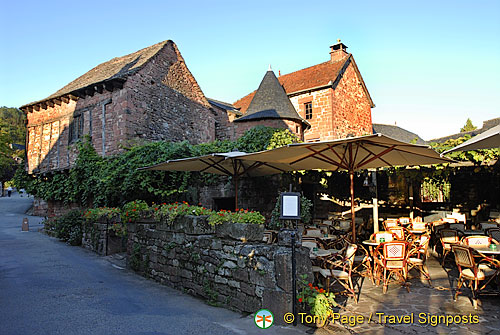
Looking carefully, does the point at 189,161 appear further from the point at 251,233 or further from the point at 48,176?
the point at 48,176

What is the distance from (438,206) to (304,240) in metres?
12.0

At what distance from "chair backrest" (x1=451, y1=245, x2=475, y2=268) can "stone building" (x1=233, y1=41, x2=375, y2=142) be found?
1568 cm

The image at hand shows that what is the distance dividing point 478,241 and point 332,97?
16.2 meters

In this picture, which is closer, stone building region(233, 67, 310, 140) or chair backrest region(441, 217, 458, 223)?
chair backrest region(441, 217, 458, 223)

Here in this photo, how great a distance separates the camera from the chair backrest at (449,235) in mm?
6707

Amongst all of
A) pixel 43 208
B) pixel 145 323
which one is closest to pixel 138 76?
pixel 43 208

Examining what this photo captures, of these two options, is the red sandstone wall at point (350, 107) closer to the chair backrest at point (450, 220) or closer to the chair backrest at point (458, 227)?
the chair backrest at point (450, 220)

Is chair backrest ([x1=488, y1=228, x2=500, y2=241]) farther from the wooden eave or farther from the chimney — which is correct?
the chimney

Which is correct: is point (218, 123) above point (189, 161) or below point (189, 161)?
above

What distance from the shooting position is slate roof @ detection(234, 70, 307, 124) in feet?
52.8

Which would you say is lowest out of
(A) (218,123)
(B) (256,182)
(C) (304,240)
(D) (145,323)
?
(D) (145,323)

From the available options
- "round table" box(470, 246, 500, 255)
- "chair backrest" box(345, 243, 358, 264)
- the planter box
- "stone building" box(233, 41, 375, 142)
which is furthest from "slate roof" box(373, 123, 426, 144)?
the planter box

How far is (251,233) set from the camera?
4.80 metres

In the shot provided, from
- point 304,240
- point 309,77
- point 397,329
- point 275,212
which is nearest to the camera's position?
point 397,329
